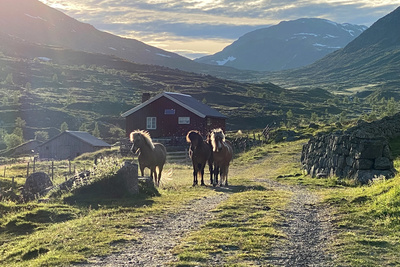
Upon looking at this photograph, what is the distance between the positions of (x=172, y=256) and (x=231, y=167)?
31031mm

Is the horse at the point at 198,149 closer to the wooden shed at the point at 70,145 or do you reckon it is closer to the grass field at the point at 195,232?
the grass field at the point at 195,232

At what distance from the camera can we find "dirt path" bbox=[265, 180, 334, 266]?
8.31 metres

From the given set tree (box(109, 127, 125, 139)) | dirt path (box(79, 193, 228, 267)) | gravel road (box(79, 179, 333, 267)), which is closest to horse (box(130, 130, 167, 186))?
gravel road (box(79, 179, 333, 267))

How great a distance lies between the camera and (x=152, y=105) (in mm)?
62375

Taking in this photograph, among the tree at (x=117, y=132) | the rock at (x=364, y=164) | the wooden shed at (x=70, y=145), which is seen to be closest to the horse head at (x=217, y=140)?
the rock at (x=364, y=164)

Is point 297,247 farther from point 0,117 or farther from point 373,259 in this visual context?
point 0,117

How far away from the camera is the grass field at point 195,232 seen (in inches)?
342

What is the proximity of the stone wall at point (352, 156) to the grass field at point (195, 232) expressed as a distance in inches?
226

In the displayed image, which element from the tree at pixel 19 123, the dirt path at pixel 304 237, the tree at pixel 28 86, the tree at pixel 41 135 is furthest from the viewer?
the tree at pixel 28 86

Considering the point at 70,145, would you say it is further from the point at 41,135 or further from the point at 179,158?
the point at 41,135

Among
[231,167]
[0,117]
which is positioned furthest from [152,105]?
[0,117]

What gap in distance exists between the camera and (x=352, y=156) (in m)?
22.2

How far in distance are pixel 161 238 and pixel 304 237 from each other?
3.23m

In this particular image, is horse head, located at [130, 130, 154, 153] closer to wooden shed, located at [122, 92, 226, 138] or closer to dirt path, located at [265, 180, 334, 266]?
dirt path, located at [265, 180, 334, 266]
